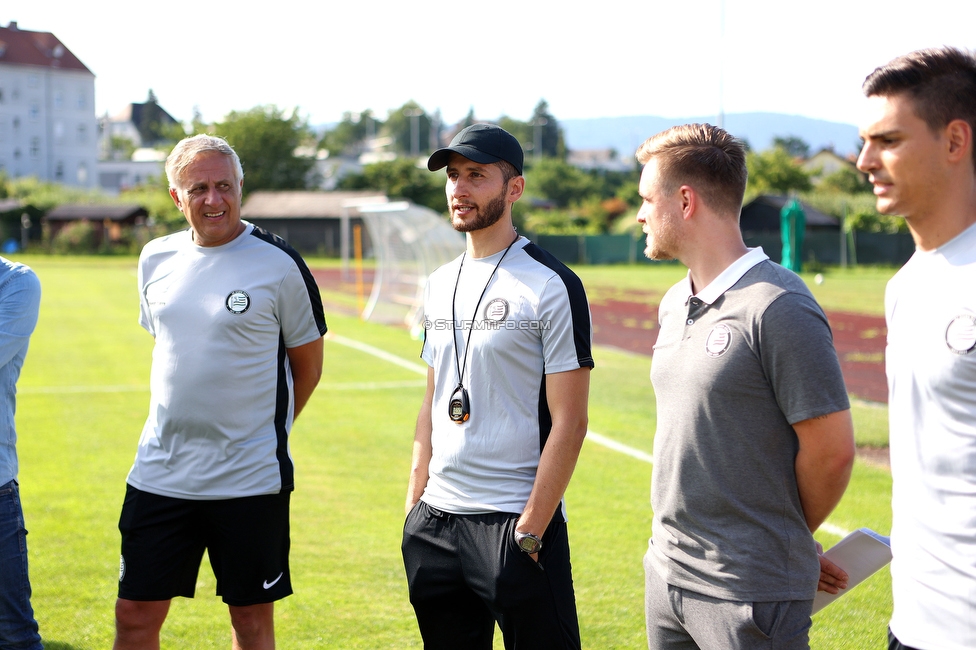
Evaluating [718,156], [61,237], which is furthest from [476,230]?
[61,237]

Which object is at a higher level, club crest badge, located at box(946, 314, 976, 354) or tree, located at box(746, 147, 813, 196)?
tree, located at box(746, 147, 813, 196)

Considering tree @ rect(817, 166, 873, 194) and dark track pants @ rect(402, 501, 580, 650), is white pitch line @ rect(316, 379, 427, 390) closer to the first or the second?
dark track pants @ rect(402, 501, 580, 650)

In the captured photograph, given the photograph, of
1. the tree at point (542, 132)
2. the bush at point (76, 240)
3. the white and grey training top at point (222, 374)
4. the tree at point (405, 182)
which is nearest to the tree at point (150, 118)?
the tree at point (542, 132)

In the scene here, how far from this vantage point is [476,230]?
10.6 ft

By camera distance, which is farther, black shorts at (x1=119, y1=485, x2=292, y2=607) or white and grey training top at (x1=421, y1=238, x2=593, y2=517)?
black shorts at (x1=119, y1=485, x2=292, y2=607)

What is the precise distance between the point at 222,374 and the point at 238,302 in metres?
0.29

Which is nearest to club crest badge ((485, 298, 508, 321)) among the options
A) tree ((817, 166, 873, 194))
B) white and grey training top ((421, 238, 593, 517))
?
white and grey training top ((421, 238, 593, 517))

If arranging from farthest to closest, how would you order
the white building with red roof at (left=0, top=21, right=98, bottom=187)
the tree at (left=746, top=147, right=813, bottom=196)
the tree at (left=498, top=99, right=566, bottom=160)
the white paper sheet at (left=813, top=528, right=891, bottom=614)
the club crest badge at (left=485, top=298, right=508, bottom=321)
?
the tree at (left=498, top=99, right=566, bottom=160), the white building with red roof at (left=0, top=21, right=98, bottom=187), the tree at (left=746, top=147, right=813, bottom=196), the club crest badge at (left=485, top=298, right=508, bottom=321), the white paper sheet at (left=813, top=528, right=891, bottom=614)

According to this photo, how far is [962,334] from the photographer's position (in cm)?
205

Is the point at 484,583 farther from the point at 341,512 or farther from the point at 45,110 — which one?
the point at 45,110

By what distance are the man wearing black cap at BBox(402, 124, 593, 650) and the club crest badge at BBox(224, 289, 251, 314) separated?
2.77ft

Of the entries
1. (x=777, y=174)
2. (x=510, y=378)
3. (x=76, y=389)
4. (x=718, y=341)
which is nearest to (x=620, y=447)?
(x=510, y=378)

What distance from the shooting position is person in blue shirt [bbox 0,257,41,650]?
123 inches

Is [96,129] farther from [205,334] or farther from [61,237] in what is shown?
[205,334]
